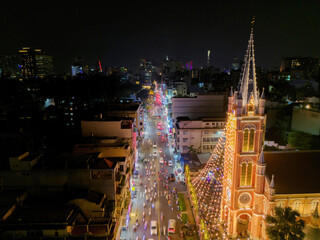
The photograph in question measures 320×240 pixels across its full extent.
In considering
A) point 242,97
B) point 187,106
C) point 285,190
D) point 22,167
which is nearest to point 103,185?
point 22,167

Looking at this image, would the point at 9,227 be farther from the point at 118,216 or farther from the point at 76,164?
the point at 118,216

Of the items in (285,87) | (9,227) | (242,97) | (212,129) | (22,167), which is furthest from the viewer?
(285,87)

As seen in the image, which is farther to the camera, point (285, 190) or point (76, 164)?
point (76, 164)

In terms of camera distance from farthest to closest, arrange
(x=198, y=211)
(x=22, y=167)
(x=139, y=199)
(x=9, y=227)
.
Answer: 1. (x=139, y=199)
2. (x=198, y=211)
3. (x=22, y=167)
4. (x=9, y=227)

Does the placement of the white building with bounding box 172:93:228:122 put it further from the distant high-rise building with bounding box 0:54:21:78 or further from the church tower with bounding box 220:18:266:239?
the distant high-rise building with bounding box 0:54:21:78

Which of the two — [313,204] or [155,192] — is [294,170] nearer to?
[313,204]

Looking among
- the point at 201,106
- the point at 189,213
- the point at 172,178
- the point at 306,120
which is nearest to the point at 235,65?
the point at 201,106
